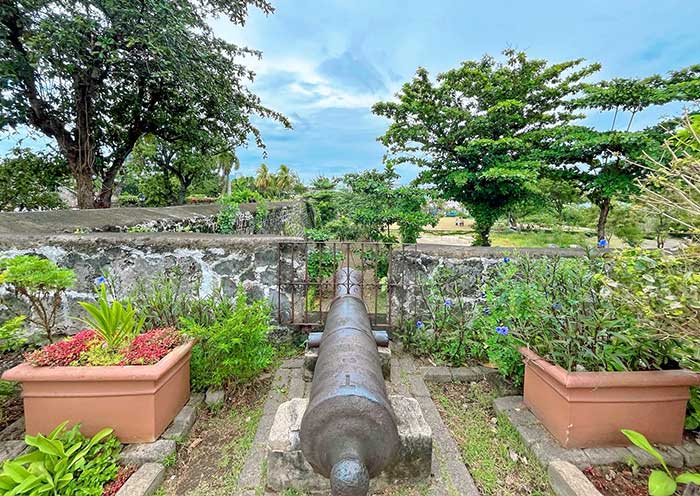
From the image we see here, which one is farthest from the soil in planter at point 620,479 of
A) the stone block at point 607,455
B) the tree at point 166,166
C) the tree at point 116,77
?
the tree at point 166,166

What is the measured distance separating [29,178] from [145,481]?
941cm

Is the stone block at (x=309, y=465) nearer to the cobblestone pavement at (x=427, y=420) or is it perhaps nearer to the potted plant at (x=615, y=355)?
the cobblestone pavement at (x=427, y=420)

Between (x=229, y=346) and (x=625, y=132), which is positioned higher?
(x=625, y=132)

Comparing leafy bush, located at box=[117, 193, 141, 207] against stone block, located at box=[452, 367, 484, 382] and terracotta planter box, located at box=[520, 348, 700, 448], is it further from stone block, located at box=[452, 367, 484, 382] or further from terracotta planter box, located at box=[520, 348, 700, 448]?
terracotta planter box, located at box=[520, 348, 700, 448]

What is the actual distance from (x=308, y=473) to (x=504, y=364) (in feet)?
5.66

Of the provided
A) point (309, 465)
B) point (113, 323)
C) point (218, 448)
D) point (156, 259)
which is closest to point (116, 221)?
point (156, 259)

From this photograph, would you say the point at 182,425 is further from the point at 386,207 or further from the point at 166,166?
the point at 166,166

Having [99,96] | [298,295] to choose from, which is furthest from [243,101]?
[298,295]

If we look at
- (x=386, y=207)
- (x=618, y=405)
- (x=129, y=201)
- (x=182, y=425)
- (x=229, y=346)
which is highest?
(x=129, y=201)

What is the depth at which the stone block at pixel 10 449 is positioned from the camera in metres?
1.90

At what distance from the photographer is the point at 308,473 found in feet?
5.84

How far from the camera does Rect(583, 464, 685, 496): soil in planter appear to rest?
1.73 m

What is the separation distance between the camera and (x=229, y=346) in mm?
2352

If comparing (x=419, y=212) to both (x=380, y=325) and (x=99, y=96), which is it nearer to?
(x=380, y=325)
